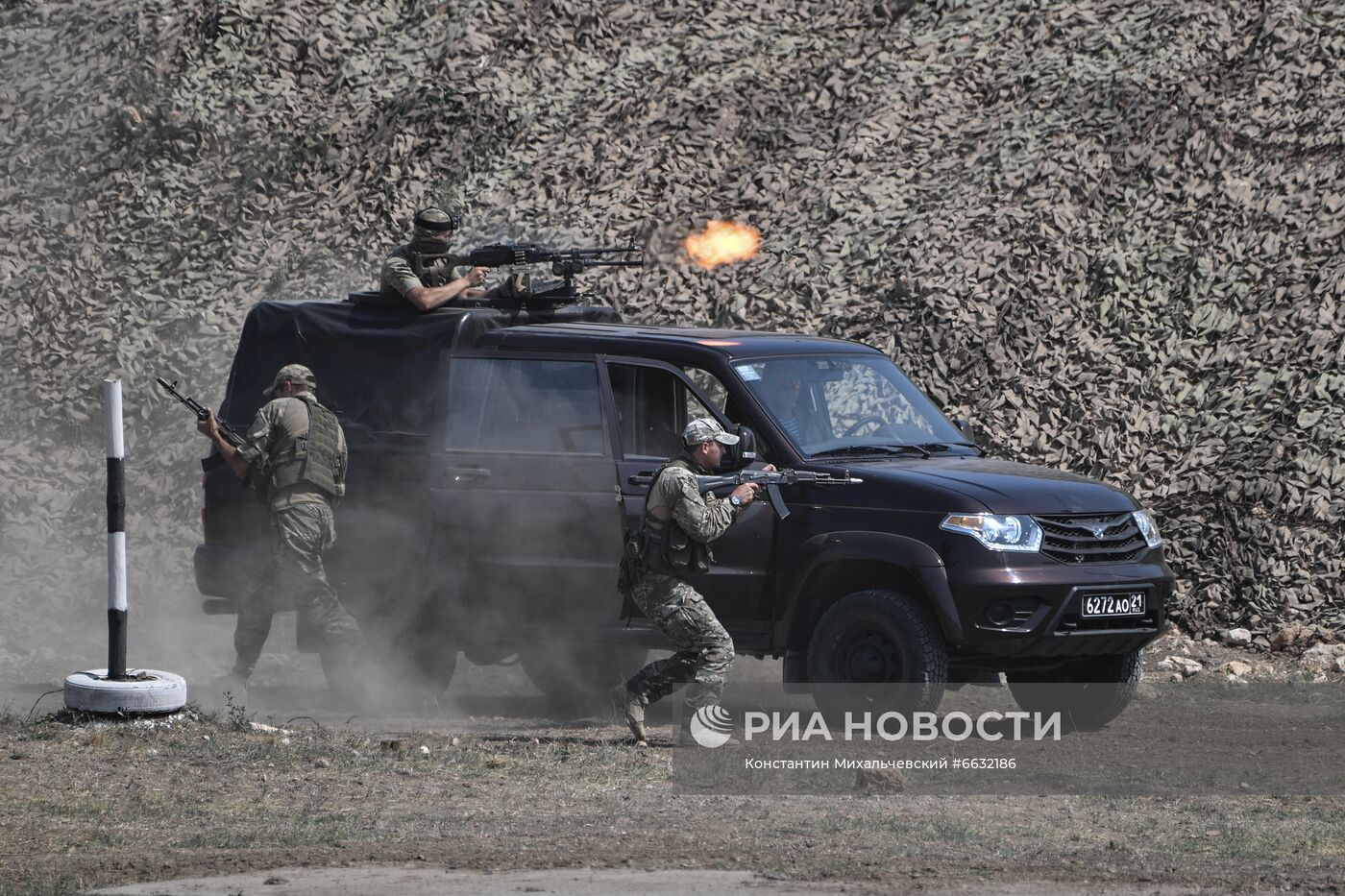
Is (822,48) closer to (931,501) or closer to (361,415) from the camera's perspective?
(361,415)

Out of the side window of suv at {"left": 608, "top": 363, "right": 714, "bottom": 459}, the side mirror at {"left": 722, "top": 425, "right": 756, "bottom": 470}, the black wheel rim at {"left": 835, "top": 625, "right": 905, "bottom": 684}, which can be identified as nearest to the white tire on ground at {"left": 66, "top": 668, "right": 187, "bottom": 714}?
the side window of suv at {"left": 608, "top": 363, "right": 714, "bottom": 459}

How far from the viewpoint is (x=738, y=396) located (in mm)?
9477

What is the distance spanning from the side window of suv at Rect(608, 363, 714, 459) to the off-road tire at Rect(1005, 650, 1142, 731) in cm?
219

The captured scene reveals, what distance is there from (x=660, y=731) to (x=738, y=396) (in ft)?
5.89

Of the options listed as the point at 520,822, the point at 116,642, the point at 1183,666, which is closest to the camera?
the point at 520,822

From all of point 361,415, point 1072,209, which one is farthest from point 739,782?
point 1072,209

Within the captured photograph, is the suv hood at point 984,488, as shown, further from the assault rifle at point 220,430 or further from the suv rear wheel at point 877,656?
the assault rifle at point 220,430

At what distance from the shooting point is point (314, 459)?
1028 cm

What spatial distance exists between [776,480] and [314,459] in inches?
114

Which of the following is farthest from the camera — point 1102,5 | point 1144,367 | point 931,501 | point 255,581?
point 1102,5

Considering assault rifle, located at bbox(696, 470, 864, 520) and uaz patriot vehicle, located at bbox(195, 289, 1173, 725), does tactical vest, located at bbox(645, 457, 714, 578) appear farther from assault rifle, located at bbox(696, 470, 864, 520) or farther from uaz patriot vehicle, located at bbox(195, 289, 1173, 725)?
uaz patriot vehicle, located at bbox(195, 289, 1173, 725)

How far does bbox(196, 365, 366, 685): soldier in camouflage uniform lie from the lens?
405 inches

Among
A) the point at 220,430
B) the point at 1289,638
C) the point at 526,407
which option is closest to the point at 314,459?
the point at 220,430

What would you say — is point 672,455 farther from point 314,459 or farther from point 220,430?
point 220,430
